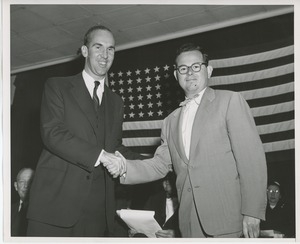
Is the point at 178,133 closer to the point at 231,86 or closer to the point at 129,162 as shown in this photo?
the point at 129,162

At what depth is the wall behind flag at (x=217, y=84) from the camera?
5098 mm

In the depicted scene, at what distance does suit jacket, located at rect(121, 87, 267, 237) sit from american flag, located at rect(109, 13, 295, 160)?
2.78 m

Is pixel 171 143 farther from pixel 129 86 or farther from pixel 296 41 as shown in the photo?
pixel 129 86

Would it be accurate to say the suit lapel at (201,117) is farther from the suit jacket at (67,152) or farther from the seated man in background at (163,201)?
the seated man in background at (163,201)

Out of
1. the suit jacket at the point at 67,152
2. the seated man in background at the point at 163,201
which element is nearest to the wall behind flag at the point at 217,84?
the seated man in background at the point at 163,201

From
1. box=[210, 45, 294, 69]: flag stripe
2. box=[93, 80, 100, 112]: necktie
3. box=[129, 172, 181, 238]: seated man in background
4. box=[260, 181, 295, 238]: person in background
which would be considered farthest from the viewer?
box=[210, 45, 294, 69]: flag stripe

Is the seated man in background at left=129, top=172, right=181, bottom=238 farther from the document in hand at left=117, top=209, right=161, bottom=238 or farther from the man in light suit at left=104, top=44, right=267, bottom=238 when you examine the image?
the man in light suit at left=104, top=44, right=267, bottom=238

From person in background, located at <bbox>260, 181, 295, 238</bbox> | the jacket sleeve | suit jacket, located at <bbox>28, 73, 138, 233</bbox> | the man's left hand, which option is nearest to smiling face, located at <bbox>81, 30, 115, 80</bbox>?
suit jacket, located at <bbox>28, 73, 138, 233</bbox>

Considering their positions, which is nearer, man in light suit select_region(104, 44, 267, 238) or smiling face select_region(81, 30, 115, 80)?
man in light suit select_region(104, 44, 267, 238)

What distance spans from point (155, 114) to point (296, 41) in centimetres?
341

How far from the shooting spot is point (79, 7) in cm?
532

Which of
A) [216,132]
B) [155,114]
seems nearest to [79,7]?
[155,114]

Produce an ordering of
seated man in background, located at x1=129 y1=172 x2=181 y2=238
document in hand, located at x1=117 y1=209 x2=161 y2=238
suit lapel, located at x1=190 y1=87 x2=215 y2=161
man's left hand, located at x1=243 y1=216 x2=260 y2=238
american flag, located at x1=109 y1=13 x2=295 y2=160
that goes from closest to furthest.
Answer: man's left hand, located at x1=243 y1=216 x2=260 y2=238 < suit lapel, located at x1=190 y1=87 x2=215 y2=161 < document in hand, located at x1=117 y1=209 x2=161 y2=238 < seated man in background, located at x1=129 y1=172 x2=181 y2=238 < american flag, located at x1=109 y1=13 x2=295 y2=160

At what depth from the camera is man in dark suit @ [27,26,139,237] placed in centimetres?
254
